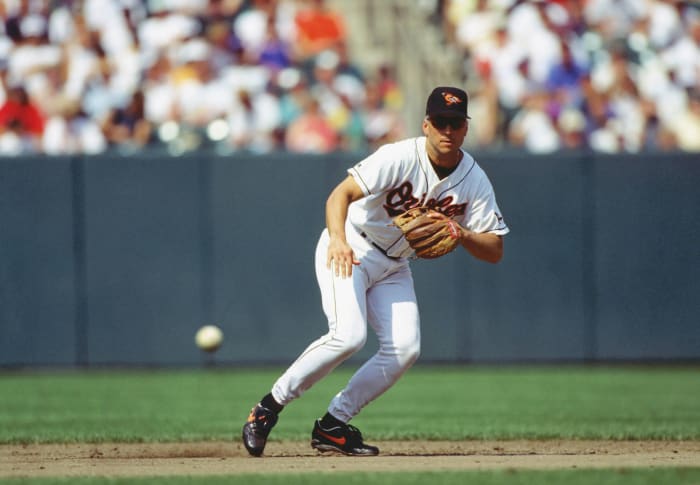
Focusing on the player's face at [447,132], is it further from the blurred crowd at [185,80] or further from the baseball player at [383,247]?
the blurred crowd at [185,80]

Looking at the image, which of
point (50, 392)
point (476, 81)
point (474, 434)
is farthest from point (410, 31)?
point (474, 434)

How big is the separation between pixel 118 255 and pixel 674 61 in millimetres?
6774

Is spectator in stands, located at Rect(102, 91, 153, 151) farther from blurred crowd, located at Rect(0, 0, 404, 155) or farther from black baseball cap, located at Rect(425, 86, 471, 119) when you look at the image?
black baseball cap, located at Rect(425, 86, 471, 119)

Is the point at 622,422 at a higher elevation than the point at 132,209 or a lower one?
lower

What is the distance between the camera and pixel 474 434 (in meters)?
7.50

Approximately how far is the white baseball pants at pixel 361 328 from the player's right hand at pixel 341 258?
0.41 metres

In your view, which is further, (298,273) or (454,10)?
(454,10)

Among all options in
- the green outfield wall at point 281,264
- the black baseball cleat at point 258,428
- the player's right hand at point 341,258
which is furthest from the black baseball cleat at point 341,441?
the green outfield wall at point 281,264

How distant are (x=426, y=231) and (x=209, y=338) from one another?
5.67 meters

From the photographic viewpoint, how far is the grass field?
18.3 feet

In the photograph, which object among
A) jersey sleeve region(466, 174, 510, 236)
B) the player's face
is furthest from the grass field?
the player's face

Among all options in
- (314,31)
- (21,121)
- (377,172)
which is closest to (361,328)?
(377,172)

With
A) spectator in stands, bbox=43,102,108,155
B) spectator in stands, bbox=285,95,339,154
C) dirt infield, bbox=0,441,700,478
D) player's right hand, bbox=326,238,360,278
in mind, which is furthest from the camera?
spectator in stands, bbox=285,95,339,154

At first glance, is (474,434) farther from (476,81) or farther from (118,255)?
(476,81)
